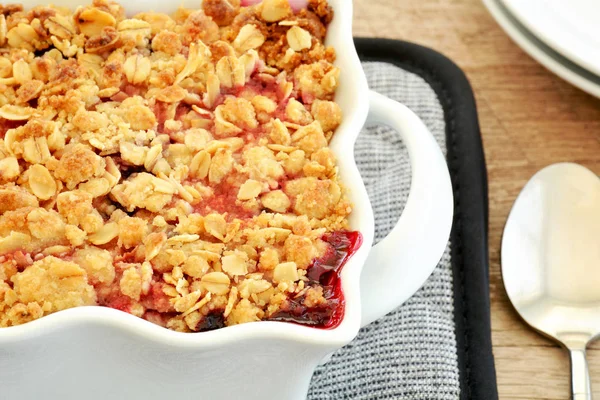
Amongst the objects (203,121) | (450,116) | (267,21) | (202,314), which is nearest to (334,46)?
(267,21)

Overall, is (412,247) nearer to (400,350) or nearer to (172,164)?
(400,350)

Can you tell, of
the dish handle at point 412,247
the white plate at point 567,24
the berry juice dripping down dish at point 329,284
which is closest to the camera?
the berry juice dripping down dish at point 329,284

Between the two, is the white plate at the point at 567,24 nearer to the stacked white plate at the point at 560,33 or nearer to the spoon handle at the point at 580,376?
the stacked white plate at the point at 560,33

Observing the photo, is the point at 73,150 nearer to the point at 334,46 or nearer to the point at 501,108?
the point at 334,46

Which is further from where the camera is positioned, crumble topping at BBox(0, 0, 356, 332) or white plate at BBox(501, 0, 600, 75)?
white plate at BBox(501, 0, 600, 75)

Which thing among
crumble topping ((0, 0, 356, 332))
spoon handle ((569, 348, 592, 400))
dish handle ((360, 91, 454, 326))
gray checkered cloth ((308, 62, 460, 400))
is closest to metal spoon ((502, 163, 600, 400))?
spoon handle ((569, 348, 592, 400))

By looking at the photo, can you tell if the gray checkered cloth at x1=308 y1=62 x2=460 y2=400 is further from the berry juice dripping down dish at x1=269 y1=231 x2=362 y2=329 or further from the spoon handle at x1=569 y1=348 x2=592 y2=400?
the berry juice dripping down dish at x1=269 y1=231 x2=362 y2=329

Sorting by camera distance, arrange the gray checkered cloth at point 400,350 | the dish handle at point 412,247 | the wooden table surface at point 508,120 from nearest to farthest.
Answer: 1. the dish handle at point 412,247
2. the gray checkered cloth at point 400,350
3. the wooden table surface at point 508,120

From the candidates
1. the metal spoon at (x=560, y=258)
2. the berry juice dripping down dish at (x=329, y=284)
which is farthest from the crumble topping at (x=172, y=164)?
the metal spoon at (x=560, y=258)
